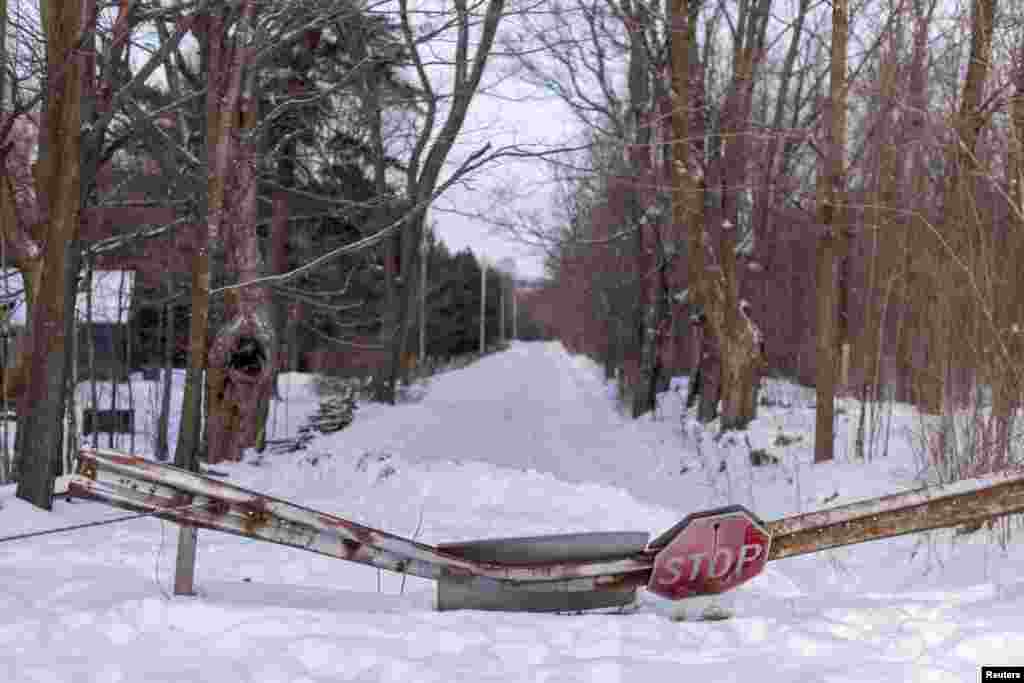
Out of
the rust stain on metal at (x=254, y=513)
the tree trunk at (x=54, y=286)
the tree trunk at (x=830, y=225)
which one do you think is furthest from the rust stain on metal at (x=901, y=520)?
the tree trunk at (x=830, y=225)

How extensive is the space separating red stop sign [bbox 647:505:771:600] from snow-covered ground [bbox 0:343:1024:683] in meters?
0.19

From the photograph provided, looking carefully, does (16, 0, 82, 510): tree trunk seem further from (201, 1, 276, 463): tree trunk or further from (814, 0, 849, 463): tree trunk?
(814, 0, 849, 463): tree trunk

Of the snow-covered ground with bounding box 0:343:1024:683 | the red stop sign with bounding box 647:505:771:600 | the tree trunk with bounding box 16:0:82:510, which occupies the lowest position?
the snow-covered ground with bounding box 0:343:1024:683

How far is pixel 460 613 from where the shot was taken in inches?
171

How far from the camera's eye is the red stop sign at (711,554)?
431 centimetres

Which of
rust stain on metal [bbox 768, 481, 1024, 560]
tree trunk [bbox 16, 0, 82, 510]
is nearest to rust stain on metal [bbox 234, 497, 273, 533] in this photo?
rust stain on metal [bbox 768, 481, 1024, 560]

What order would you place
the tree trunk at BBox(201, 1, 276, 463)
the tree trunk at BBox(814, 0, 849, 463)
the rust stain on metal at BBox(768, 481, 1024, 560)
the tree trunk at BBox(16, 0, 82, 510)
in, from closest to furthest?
1. the rust stain on metal at BBox(768, 481, 1024, 560)
2. the tree trunk at BBox(16, 0, 82, 510)
3. the tree trunk at BBox(814, 0, 849, 463)
4. the tree trunk at BBox(201, 1, 276, 463)

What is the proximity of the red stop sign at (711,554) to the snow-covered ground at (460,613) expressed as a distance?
19 centimetres

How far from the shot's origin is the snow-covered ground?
11.8 feet

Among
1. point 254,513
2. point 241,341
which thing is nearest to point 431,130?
point 241,341

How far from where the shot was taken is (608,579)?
14.6 feet

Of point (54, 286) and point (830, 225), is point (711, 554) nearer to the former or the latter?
point (54, 286)

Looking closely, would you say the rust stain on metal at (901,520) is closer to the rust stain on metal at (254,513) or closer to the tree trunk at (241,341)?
the rust stain on metal at (254,513)

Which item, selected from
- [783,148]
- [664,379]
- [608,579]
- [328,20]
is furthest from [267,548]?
[664,379]
